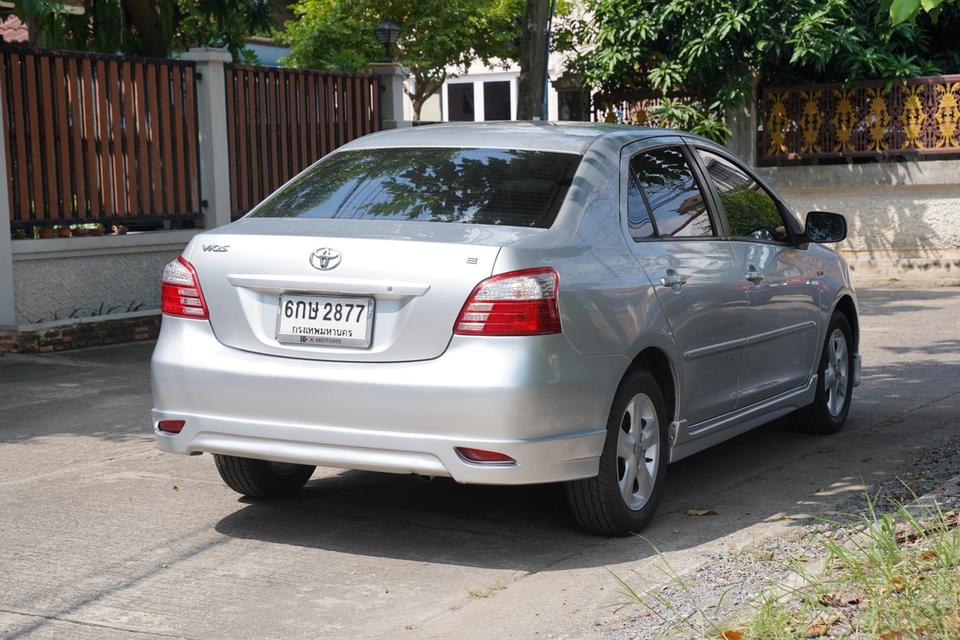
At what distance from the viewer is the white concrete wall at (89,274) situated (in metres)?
12.1

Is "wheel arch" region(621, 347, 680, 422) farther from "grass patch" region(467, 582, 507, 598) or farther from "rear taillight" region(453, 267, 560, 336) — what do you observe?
"grass patch" region(467, 582, 507, 598)

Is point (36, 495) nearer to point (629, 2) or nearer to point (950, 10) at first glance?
point (629, 2)

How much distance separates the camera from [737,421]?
6.89 metres

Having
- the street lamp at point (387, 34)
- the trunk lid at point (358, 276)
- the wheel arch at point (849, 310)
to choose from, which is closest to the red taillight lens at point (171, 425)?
the trunk lid at point (358, 276)

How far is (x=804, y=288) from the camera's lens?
298 inches

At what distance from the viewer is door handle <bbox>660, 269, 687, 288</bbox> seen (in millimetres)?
6125

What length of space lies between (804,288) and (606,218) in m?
2.02

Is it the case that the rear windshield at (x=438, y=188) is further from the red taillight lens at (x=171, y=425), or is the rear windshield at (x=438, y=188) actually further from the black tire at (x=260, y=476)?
the black tire at (x=260, y=476)

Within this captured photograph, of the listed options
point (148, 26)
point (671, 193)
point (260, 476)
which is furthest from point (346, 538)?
point (148, 26)

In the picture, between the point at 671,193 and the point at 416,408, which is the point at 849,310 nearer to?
the point at 671,193

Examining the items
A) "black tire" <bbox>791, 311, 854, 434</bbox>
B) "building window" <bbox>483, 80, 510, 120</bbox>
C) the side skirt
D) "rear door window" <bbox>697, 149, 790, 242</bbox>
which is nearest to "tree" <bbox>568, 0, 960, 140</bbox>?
"black tire" <bbox>791, 311, 854, 434</bbox>

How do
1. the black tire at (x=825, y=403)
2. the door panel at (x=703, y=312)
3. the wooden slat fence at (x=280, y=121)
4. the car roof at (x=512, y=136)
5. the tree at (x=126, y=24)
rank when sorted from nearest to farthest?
the door panel at (x=703, y=312), the car roof at (x=512, y=136), the black tire at (x=825, y=403), the wooden slat fence at (x=280, y=121), the tree at (x=126, y=24)

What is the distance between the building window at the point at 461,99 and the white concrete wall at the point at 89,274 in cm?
2948

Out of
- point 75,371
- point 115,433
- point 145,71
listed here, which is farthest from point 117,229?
point 115,433
